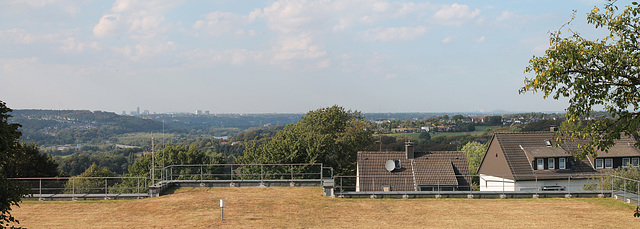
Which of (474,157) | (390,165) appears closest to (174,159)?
(390,165)

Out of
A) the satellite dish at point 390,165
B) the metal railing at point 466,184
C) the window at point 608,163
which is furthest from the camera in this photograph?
the window at point 608,163

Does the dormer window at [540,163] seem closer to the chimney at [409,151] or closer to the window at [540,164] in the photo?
the window at [540,164]

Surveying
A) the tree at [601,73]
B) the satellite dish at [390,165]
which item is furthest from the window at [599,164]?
the tree at [601,73]

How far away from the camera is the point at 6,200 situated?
787cm

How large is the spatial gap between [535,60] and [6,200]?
10815 mm

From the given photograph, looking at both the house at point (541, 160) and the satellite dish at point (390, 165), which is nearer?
the satellite dish at point (390, 165)

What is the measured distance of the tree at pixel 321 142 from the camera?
117 feet

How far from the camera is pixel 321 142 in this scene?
38688 millimetres

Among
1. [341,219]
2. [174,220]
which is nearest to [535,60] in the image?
[341,219]

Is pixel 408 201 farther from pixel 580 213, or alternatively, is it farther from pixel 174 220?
pixel 174 220

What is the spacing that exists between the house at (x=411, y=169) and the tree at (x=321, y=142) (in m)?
4.32

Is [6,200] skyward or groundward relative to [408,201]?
skyward

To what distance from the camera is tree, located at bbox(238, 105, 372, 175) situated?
3575cm

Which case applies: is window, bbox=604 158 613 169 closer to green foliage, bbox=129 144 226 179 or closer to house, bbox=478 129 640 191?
house, bbox=478 129 640 191
